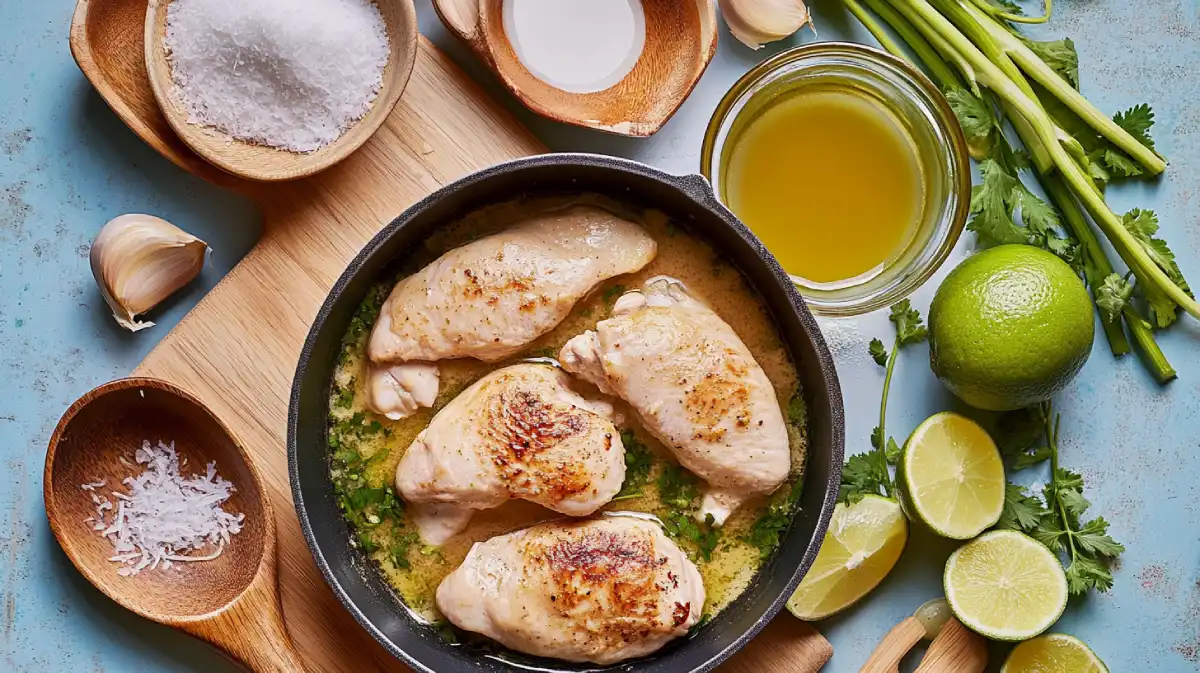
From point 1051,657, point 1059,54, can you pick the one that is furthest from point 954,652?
point 1059,54

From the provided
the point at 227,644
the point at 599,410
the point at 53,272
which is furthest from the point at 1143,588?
the point at 53,272

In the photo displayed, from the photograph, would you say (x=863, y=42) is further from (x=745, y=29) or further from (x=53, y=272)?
(x=53, y=272)

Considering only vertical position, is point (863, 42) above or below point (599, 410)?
above

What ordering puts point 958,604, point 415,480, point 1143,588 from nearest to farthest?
point 415,480 → point 958,604 → point 1143,588

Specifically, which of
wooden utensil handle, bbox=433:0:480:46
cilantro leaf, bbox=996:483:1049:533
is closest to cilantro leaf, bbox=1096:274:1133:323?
cilantro leaf, bbox=996:483:1049:533

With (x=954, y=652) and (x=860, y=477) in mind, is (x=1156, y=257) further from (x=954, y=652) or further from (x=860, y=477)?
(x=954, y=652)

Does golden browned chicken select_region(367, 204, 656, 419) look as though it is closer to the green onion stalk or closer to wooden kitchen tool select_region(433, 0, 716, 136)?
wooden kitchen tool select_region(433, 0, 716, 136)

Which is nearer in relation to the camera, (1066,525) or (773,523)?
(773,523)
